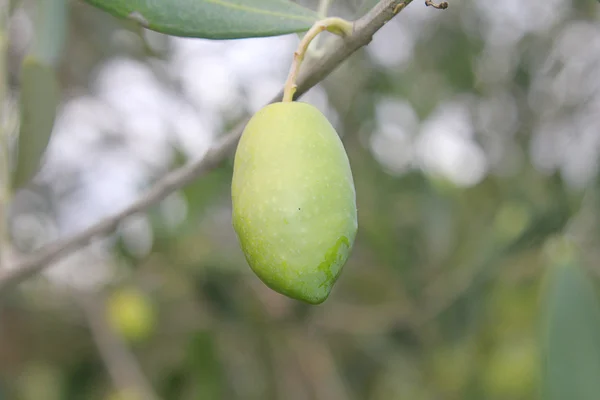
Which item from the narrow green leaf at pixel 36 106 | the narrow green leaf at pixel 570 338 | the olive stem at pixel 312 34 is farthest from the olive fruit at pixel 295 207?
the narrow green leaf at pixel 570 338

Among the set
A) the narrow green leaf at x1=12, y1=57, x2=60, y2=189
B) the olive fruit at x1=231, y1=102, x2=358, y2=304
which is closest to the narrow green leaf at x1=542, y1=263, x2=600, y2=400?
the olive fruit at x1=231, y1=102, x2=358, y2=304

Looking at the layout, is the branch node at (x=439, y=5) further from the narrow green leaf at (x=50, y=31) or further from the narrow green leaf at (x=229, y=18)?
the narrow green leaf at (x=50, y=31)

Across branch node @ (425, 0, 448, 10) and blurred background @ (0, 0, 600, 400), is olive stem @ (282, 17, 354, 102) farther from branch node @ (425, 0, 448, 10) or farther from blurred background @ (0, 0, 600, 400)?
blurred background @ (0, 0, 600, 400)

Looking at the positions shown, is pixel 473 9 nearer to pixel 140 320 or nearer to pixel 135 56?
pixel 135 56

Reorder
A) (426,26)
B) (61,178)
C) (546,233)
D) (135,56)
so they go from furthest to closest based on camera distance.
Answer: (61,178), (426,26), (135,56), (546,233)

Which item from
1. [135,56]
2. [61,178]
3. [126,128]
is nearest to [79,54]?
[135,56]

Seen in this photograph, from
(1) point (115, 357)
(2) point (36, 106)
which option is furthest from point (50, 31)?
(1) point (115, 357)
